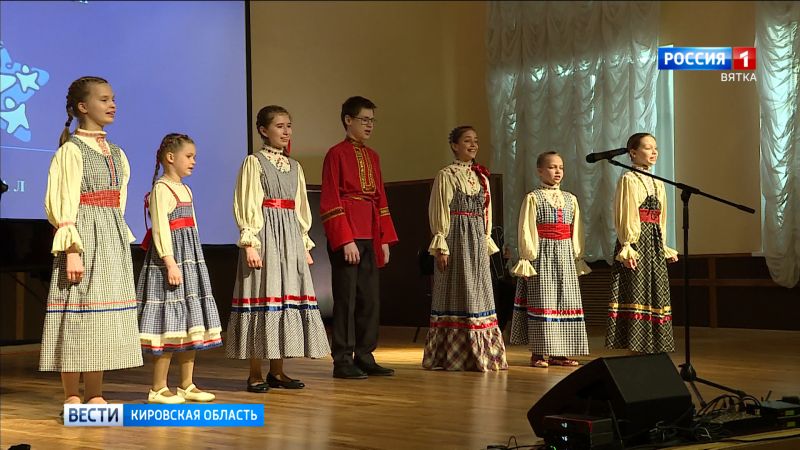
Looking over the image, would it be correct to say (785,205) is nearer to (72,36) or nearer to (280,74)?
(280,74)

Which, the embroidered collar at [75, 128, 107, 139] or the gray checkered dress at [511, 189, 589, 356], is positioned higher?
the embroidered collar at [75, 128, 107, 139]

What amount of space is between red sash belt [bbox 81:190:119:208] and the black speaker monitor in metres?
1.92

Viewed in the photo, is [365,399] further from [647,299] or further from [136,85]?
[136,85]

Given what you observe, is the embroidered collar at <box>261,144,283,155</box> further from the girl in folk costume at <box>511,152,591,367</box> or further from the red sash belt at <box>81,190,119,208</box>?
the girl in folk costume at <box>511,152,591,367</box>

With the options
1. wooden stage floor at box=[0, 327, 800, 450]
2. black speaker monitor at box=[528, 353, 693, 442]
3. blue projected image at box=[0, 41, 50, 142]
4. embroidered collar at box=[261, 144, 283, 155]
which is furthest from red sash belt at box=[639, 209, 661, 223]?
blue projected image at box=[0, 41, 50, 142]

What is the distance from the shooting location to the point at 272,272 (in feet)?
15.7

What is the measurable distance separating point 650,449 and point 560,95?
637 centimetres

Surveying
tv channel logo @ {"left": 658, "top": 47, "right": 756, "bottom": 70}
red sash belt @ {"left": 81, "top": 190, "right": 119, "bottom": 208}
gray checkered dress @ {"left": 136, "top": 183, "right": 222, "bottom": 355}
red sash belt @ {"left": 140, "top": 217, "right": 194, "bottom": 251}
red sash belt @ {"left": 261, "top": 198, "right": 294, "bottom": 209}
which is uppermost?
tv channel logo @ {"left": 658, "top": 47, "right": 756, "bottom": 70}

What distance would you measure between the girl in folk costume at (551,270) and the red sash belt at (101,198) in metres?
2.29

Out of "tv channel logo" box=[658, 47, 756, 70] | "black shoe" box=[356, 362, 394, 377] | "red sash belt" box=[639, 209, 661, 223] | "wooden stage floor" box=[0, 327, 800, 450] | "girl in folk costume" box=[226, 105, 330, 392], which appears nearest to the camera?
"wooden stage floor" box=[0, 327, 800, 450]

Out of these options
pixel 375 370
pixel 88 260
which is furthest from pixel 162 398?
pixel 375 370

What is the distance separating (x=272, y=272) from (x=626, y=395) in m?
2.21

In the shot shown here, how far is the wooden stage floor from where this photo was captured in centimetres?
340

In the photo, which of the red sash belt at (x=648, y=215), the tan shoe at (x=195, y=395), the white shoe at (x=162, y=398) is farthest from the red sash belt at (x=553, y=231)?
the white shoe at (x=162, y=398)
